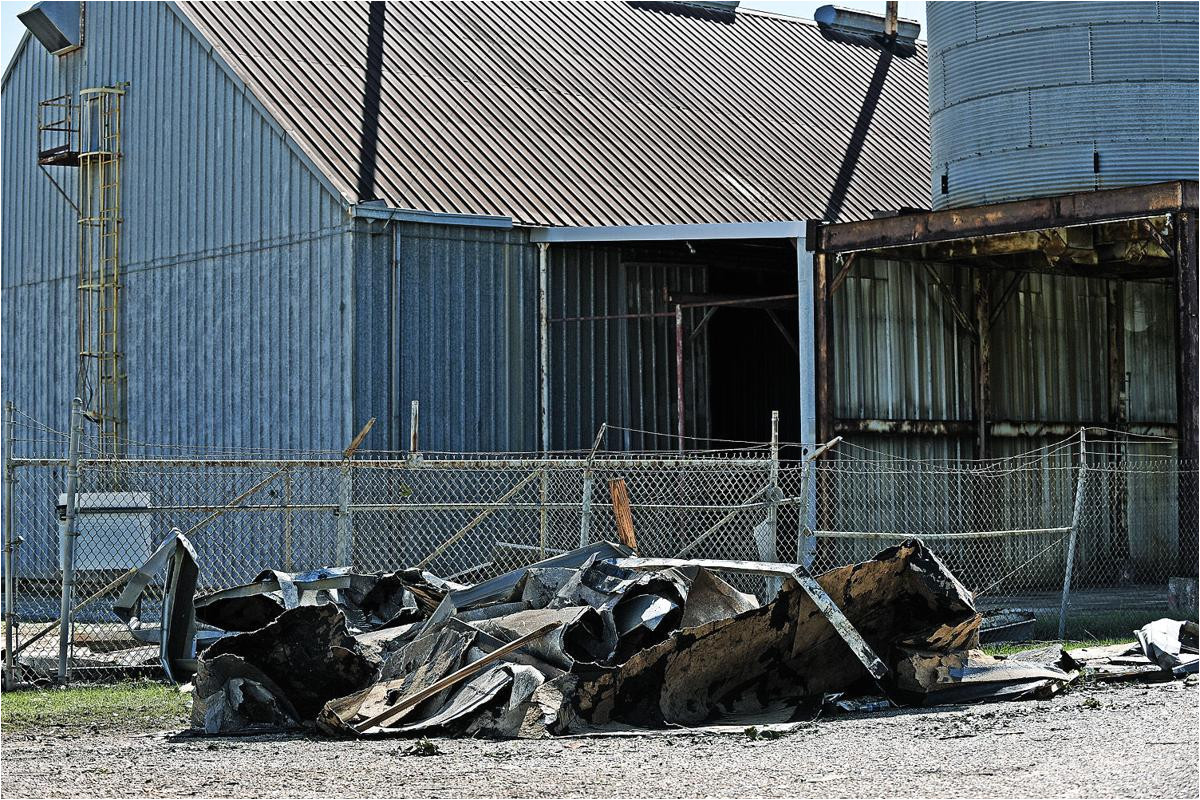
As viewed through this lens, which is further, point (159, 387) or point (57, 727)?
point (159, 387)

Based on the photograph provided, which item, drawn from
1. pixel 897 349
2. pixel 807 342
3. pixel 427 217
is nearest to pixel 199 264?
pixel 427 217

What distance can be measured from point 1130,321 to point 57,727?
1993 cm

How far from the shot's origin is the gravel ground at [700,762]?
8.15 metres

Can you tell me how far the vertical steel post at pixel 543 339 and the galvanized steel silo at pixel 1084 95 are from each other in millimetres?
6156

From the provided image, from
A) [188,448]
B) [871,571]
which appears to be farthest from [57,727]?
[188,448]

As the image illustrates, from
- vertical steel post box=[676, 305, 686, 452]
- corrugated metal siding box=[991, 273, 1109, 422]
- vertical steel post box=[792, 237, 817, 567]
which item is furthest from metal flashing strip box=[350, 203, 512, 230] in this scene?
corrugated metal siding box=[991, 273, 1109, 422]

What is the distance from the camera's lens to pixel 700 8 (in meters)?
31.7

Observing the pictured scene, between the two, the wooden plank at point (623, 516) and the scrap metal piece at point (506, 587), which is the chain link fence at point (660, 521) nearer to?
the wooden plank at point (623, 516)

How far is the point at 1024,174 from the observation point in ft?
67.6

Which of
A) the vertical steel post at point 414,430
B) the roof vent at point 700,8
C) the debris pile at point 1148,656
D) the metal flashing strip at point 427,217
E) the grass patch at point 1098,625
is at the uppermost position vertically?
the roof vent at point 700,8

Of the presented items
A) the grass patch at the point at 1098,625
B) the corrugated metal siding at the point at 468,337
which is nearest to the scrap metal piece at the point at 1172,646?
the grass patch at the point at 1098,625

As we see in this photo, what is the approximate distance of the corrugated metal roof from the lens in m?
22.5

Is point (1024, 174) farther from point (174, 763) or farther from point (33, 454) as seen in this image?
point (33, 454)

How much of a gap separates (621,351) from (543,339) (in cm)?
138
